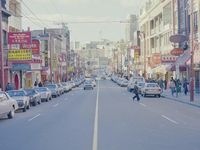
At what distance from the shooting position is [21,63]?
204ft

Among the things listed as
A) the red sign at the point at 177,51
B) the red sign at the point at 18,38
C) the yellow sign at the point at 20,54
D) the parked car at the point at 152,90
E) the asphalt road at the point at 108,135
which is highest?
the red sign at the point at 18,38

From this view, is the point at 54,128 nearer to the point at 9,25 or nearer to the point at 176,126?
the point at 176,126

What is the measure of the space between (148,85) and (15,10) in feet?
94.0

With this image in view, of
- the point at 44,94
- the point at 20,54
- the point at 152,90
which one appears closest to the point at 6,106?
the point at 44,94

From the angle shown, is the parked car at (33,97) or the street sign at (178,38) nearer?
the parked car at (33,97)

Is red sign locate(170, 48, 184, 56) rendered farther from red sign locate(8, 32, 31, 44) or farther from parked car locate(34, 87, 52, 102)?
parked car locate(34, 87, 52, 102)

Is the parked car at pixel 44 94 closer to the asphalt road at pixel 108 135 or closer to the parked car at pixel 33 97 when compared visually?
the parked car at pixel 33 97

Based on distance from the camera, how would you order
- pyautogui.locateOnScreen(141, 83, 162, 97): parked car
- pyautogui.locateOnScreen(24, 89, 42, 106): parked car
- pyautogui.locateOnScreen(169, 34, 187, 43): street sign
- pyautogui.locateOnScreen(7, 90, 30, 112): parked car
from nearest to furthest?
1. pyautogui.locateOnScreen(7, 90, 30, 112): parked car
2. pyautogui.locateOnScreen(24, 89, 42, 106): parked car
3. pyautogui.locateOnScreen(141, 83, 162, 97): parked car
4. pyautogui.locateOnScreen(169, 34, 187, 43): street sign

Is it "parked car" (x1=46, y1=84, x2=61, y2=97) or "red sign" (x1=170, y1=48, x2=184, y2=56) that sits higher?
"red sign" (x1=170, y1=48, x2=184, y2=56)

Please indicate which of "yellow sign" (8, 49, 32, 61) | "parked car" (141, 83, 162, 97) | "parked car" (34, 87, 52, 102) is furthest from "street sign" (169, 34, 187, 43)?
"parked car" (34, 87, 52, 102)

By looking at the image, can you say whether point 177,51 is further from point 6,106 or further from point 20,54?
point 6,106

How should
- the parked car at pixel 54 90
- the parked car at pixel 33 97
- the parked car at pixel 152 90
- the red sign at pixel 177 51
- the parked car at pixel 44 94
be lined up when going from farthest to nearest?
Answer: the red sign at pixel 177 51 → the parked car at pixel 54 90 → the parked car at pixel 152 90 → the parked car at pixel 44 94 → the parked car at pixel 33 97

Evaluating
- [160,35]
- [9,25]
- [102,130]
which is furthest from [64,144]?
Result: [160,35]

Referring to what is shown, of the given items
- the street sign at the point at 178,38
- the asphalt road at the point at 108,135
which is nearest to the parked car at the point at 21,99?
the asphalt road at the point at 108,135
